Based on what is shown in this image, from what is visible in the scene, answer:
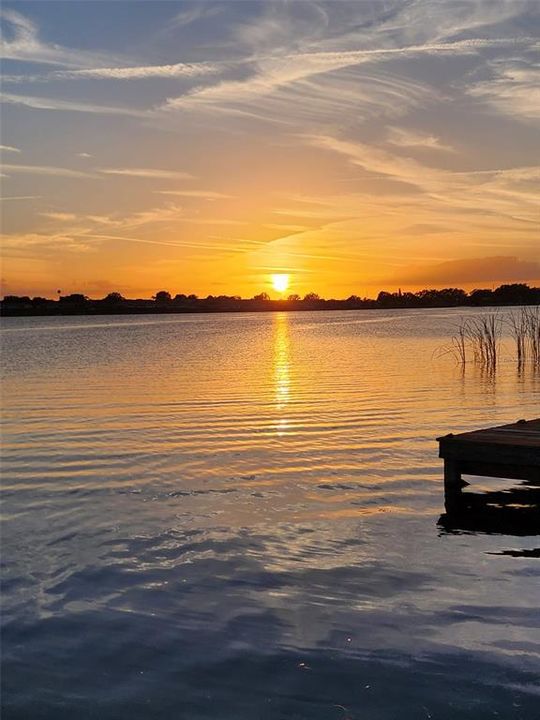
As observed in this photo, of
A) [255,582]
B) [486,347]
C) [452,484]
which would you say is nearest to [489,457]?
[452,484]

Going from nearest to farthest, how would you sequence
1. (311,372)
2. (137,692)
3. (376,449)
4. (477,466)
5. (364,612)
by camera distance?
(137,692)
(364,612)
(477,466)
(376,449)
(311,372)

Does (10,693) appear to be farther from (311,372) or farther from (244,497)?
(311,372)

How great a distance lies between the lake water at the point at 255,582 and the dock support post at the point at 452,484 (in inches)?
12.5

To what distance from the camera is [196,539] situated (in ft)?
33.0

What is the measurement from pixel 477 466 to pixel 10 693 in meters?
7.75

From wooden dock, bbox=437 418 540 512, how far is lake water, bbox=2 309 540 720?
1.83 feet

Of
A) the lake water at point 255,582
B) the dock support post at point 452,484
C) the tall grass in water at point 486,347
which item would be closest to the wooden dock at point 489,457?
the dock support post at point 452,484

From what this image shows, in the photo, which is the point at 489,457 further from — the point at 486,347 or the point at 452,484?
the point at 486,347

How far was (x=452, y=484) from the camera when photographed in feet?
39.3

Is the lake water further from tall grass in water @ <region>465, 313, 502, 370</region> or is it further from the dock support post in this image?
tall grass in water @ <region>465, 313, 502, 370</region>

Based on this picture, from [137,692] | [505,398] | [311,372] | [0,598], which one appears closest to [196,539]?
[0,598]

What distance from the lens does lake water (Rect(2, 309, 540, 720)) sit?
242 inches

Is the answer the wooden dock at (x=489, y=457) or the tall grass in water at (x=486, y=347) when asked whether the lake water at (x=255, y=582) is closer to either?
the wooden dock at (x=489, y=457)

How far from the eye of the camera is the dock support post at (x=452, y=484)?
1174 cm
